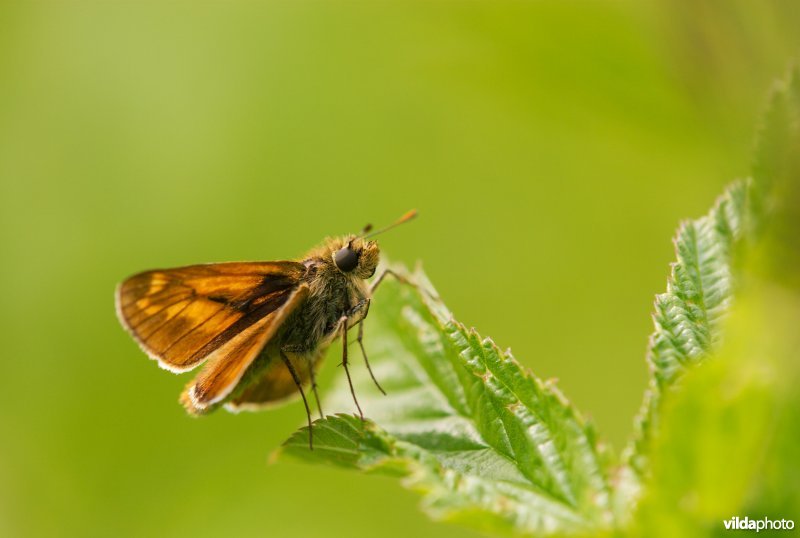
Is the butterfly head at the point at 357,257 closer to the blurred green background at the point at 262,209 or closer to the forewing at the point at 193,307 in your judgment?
the forewing at the point at 193,307

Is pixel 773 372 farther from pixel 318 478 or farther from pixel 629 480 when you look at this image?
pixel 318 478

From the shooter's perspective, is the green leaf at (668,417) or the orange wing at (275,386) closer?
the green leaf at (668,417)

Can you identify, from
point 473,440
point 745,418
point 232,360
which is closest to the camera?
point 745,418

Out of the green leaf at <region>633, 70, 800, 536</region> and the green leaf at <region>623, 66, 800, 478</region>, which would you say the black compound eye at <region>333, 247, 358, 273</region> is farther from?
the green leaf at <region>633, 70, 800, 536</region>

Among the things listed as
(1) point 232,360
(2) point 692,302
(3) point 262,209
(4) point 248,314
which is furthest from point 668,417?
(3) point 262,209

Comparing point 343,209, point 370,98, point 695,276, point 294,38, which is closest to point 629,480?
point 695,276

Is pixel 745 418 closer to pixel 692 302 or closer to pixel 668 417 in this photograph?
pixel 668 417

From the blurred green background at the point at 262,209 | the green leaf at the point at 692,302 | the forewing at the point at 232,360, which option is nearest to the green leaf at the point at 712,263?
the green leaf at the point at 692,302
